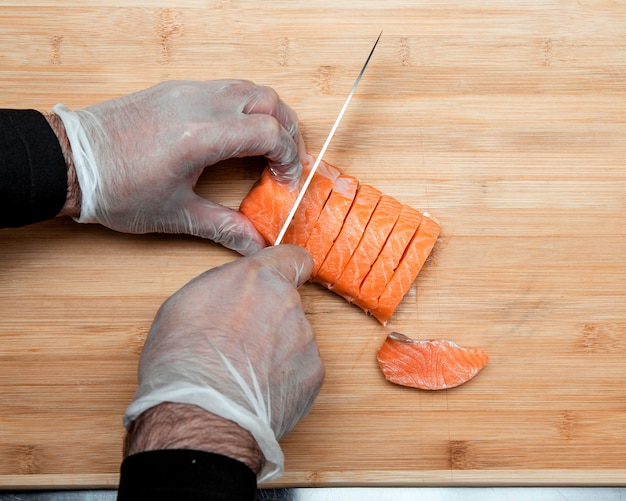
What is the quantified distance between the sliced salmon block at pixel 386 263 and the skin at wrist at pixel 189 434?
2.76 ft

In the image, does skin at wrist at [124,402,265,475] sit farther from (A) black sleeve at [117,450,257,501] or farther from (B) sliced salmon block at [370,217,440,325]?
(B) sliced salmon block at [370,217,440,325]

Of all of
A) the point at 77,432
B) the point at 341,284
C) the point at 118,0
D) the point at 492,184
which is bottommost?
the point at 77,432

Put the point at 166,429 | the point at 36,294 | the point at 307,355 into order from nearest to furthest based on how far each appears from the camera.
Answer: the point at 166,429 < the point at 307,355 < the point at 36,294

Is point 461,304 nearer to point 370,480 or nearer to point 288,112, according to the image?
point 370,480

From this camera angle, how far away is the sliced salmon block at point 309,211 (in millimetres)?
2697

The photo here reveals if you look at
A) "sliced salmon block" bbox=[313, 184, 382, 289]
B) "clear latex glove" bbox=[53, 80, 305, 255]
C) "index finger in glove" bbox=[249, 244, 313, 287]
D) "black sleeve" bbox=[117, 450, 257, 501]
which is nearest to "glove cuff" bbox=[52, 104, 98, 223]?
"clear latex glove" bbox=[53, 80, 305, 255]

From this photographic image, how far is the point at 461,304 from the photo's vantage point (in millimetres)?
2783

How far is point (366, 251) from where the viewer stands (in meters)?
2.70

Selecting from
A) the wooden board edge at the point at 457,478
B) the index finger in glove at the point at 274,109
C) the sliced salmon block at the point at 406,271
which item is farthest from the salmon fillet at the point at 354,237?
the wooden board edge at the point at 457,478

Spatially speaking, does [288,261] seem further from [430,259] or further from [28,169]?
[28,169]

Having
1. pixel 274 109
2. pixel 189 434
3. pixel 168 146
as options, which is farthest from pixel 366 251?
pixel 189 434

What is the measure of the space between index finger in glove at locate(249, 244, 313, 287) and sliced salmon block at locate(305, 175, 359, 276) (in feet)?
0.43

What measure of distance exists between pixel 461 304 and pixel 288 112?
1161mm

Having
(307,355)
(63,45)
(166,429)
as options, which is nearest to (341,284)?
(307,355)
